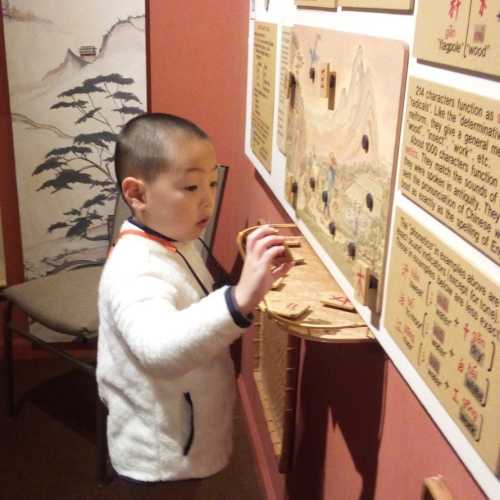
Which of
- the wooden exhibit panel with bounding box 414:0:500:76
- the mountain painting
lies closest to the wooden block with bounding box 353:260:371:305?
the wooden exhibit panel with bounding box 414:0:500:76

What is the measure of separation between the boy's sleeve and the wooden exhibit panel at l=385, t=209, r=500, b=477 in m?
0.24

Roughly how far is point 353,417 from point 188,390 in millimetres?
300

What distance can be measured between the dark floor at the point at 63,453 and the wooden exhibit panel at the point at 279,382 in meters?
0.30

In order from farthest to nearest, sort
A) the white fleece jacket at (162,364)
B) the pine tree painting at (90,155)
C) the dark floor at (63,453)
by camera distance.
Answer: the pine tree painting at (90,155)
the dark floor at (63,453)
the white fleece jacket at (162,364)

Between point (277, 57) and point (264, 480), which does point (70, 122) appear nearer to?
point (277, 57)

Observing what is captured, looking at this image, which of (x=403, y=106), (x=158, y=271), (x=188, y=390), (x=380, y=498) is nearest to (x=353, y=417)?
(x=380, y=498)

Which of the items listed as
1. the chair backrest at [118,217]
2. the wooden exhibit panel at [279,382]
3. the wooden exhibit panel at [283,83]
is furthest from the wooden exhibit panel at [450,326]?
the chair backrest at [118,217]

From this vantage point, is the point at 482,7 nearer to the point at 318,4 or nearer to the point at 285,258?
the point at 285,258

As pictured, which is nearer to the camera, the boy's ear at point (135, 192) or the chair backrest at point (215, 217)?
the boy's ear at point (135, 192)

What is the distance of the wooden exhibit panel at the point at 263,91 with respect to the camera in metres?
1.75

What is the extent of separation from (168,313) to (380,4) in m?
0.55

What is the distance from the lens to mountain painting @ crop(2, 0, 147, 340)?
2.33m

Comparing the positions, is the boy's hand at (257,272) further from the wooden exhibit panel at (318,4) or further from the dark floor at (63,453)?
the dark floor at (63,453)

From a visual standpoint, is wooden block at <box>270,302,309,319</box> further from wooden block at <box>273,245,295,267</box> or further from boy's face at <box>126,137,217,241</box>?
boy's face at <box>126,137,217,241</box>
